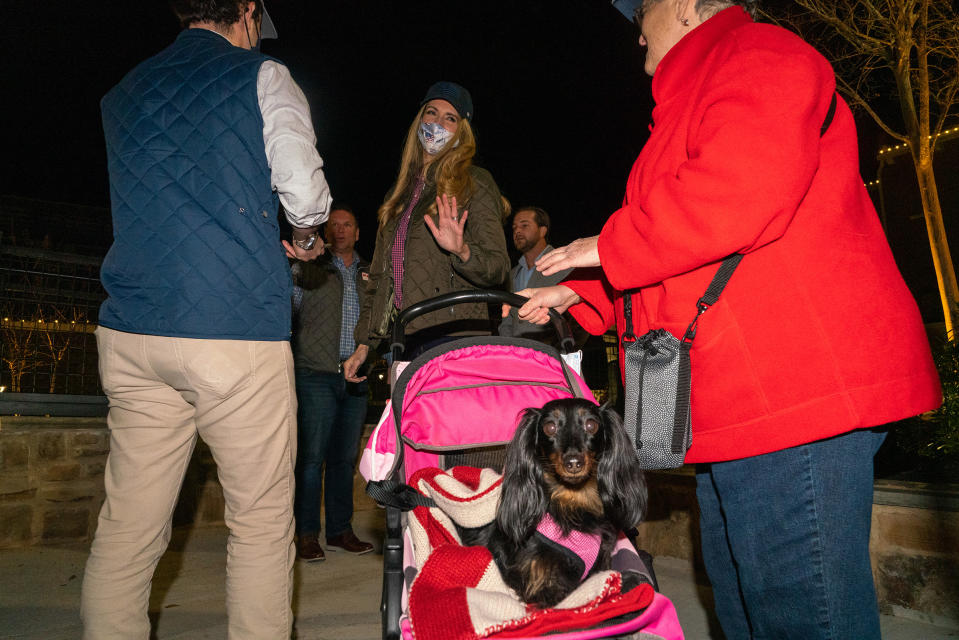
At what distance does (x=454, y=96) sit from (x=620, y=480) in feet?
7.08

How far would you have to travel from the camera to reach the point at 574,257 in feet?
5.19

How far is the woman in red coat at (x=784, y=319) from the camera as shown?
1198mm

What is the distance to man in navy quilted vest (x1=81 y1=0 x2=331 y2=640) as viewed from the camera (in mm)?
1874

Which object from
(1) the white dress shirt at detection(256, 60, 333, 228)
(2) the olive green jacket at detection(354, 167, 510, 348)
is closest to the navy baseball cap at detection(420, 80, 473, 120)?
(2) the olive green jacket at detection(354, 167, 510, 348)

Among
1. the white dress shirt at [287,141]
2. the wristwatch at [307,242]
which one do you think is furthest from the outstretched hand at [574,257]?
the wristwatch at [307,242]

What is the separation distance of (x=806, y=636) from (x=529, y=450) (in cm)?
82

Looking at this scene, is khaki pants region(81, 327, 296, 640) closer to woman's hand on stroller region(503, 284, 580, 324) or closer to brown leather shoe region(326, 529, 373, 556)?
woman's hand on stroller region(503, 284, 580, 324)

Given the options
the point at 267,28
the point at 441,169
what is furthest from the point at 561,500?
the point at 267,28

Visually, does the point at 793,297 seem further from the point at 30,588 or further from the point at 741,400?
the point at 30,588

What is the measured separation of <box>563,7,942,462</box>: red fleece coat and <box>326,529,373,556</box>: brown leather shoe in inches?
146

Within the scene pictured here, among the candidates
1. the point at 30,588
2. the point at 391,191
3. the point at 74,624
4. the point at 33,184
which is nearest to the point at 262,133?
the point at 391,191

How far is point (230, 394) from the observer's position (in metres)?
1.90

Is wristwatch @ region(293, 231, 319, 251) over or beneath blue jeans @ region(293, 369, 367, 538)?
over

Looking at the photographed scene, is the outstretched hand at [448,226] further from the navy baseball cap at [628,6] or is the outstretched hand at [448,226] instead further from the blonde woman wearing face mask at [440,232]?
the navy baseball cap at [628,6]
